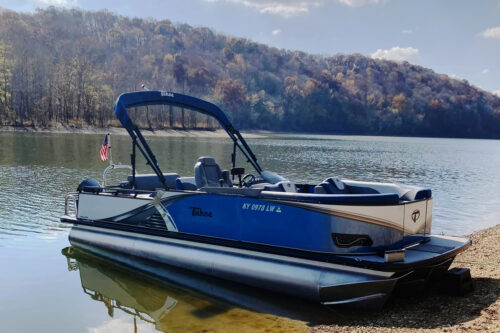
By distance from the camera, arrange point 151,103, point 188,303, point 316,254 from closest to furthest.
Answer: point 316,254 < point 188,303 < point 151,103

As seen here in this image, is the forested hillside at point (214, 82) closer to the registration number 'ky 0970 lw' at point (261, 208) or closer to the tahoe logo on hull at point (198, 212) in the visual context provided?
the tahoe logo on hull at point (198, 212)

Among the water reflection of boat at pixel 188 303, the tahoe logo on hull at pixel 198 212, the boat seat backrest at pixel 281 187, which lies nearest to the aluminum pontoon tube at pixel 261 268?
the water reflection of boat at pixel 188 303

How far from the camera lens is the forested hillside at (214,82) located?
70500mm

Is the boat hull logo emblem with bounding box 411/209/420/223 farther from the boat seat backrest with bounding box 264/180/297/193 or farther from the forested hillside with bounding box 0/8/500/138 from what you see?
the forested hillside with bounding box 0/8/500/138

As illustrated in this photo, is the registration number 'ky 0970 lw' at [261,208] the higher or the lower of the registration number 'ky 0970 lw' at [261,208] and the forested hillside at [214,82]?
the lower

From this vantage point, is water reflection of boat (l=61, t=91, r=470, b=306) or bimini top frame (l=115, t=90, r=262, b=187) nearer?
water reflection of boat (l=61, t=91, r=470, b=306)

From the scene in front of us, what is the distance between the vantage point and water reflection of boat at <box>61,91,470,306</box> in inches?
235

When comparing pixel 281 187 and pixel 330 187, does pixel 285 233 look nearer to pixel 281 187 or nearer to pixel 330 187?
pixel 281 187

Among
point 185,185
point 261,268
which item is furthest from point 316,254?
point 185,185

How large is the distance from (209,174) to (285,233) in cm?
238

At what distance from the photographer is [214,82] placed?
11675 cm

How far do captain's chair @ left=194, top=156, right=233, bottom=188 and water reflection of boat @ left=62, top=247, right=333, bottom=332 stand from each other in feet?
5.37

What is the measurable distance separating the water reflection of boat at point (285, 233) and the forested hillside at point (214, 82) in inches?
2213

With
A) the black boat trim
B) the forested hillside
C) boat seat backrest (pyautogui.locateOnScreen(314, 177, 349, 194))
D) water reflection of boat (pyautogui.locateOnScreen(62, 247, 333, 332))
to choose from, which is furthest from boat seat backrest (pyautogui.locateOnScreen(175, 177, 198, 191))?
the forested hillside
